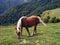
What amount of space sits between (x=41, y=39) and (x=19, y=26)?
2.98 metres

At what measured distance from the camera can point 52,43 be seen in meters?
Result: 19.8

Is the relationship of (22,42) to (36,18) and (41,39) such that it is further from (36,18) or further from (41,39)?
(36,18)

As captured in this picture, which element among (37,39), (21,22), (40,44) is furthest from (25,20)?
(40,44)

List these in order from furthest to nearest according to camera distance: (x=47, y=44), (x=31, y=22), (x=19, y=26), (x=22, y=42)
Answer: (x=31, y=22)
(x=19, y=26)
(x=22, y=42)
(x=47, y=44)

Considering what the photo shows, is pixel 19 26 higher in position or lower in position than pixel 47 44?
higher

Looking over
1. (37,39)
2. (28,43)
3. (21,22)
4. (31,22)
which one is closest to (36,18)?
(31,22)

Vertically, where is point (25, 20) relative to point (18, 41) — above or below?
above

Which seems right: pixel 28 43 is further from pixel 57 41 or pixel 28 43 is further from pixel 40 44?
pixel 57 41

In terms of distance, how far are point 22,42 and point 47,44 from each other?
3.12 meters

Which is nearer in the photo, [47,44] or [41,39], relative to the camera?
[47,44]

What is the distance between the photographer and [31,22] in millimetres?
25219

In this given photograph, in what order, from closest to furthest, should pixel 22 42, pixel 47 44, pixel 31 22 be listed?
pixel 47 44, pixel 22 42, pixel 31 22

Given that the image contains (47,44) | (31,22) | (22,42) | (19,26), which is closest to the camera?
(47,44)

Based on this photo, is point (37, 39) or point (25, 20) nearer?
point (37, 39)
